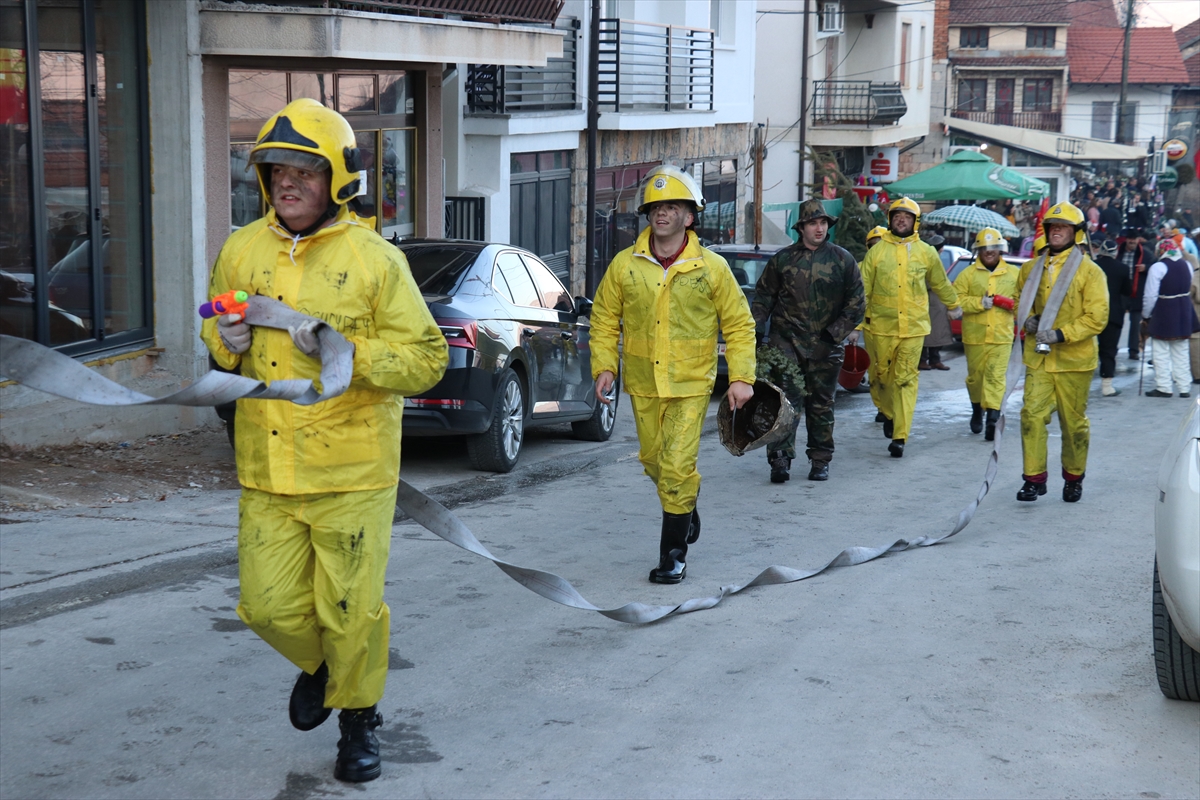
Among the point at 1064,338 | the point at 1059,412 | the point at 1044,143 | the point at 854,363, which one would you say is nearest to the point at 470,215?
the point at 854,363

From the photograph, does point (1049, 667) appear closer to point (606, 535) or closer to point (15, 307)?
point (606, 535)

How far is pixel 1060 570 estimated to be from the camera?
7707 millimetres

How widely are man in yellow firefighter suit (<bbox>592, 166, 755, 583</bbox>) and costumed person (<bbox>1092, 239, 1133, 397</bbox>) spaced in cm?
1097

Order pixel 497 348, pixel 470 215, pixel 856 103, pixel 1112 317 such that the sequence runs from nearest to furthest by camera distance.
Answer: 1. pixel 497 348
2. pixel 470 215
3. pixel 1112 317
4. pixel 856 103

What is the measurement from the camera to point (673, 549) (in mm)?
7301

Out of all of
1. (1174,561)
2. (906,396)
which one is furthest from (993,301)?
(1174,561)

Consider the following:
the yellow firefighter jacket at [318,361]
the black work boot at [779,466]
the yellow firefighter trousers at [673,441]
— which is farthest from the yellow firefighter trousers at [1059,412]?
the yellow firefighter jacket at [318,361]

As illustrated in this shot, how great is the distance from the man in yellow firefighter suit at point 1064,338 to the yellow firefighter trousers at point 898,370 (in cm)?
205

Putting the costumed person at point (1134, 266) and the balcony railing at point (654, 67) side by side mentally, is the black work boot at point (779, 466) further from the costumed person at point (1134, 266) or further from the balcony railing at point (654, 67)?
the balcony railing at point (654, 67)

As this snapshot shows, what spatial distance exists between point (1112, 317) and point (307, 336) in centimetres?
1525

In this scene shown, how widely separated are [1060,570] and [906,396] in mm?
4141

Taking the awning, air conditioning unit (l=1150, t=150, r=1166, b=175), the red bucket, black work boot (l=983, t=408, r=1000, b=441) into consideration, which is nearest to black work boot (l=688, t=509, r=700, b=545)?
black work boot (l=983, t=408, r=1000, b=441)

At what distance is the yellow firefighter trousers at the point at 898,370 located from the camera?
11.7 metres

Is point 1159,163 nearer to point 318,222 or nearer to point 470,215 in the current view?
point 470,215
